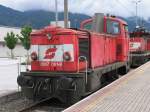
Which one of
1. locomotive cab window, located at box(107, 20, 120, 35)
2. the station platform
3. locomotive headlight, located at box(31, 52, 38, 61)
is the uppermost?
locomotive cab window, located at box(107, 20, 120, 35)

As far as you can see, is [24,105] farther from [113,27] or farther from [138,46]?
[138,46]

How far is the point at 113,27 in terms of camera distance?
17.6 metres

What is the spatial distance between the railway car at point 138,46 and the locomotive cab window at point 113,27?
36.6ft

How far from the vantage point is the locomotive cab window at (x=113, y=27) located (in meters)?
17.3

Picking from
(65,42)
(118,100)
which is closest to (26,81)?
(65,42)

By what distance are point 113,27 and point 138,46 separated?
14.1 meters

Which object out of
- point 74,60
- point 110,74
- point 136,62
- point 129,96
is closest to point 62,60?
point 74,60

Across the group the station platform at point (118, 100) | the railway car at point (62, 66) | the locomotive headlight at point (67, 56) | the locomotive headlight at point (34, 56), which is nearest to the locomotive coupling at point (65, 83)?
the railway car at point (62, 66)

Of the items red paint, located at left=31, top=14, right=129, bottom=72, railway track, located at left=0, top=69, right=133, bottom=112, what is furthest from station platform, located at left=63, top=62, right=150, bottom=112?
railway track, located at left=0, top=69, right=133, bottom=112

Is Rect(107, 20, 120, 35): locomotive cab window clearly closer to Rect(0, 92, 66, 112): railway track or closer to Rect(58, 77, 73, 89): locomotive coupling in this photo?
Rect(0, 92, 66, 112): railway track

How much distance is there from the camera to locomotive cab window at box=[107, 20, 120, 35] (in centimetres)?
1727

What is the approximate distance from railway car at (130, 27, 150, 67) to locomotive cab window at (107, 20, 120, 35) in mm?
11167

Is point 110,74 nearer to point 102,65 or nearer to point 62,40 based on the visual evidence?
point 102,65

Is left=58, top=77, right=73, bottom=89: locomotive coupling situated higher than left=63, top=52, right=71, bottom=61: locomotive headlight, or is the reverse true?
left=63, top=52, right=71, bottom=61: locomotive headlight
